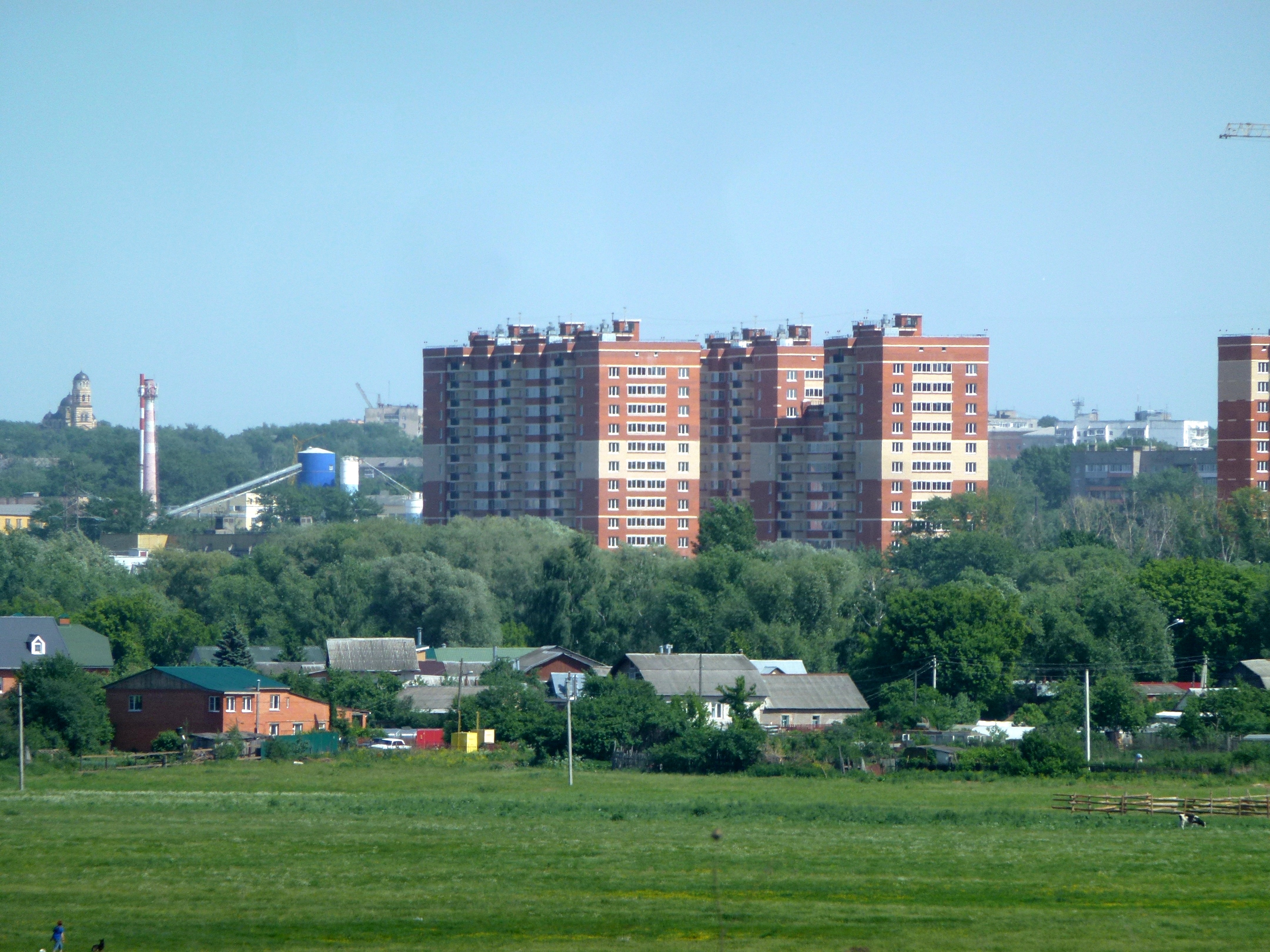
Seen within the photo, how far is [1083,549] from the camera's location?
9350cm

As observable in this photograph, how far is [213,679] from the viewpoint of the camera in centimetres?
5759

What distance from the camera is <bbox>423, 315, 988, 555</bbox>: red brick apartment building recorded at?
11206 cm

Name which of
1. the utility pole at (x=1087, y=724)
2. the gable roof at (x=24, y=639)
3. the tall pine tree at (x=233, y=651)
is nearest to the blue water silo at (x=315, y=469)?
the tall pine tree at (x=233, y=651)

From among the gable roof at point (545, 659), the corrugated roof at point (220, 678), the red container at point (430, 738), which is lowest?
the red container at point (430, 738)

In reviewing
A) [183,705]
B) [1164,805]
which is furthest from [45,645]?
[1164,805]

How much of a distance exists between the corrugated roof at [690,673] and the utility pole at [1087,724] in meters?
11.9

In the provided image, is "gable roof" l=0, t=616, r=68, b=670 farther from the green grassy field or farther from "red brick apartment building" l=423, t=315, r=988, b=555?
"red brick apartment building" l=423, t=315, r=988, b=555

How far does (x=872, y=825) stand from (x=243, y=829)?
45.2 ft

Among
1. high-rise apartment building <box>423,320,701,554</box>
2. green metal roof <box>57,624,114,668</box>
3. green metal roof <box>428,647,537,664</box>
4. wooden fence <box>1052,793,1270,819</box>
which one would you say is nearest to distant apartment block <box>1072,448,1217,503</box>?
high-rise apartment building <box>423,320,701,554</box>

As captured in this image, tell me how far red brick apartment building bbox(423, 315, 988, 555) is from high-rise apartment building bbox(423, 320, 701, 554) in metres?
0.11

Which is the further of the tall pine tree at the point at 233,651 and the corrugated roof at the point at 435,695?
the tall pine tree at the point at 233,651

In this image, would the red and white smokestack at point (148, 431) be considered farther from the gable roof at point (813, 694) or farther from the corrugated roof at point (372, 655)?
the gable roof at point (813, 694)

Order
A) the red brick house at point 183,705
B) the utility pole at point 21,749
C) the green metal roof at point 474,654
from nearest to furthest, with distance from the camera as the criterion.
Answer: the utility pole at point 21,749 < the red brick house at point 183,705 < the green metal roof at point 474,654

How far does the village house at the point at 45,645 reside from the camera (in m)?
63.0
